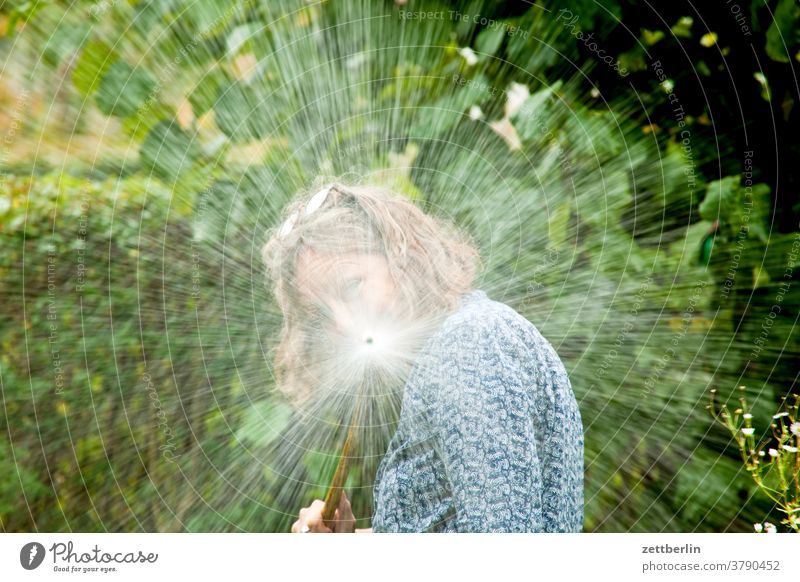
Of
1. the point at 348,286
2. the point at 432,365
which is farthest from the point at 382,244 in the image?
the point at 432,365

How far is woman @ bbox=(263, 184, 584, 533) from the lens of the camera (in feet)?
2.28

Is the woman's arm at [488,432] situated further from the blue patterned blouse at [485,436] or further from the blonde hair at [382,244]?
the blonde hair at [382,244]

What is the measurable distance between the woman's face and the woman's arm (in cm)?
19

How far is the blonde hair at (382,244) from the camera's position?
875mm

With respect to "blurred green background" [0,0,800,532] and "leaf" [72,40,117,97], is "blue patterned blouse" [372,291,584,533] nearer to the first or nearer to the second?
"blurred green background" [0,0,800,532]

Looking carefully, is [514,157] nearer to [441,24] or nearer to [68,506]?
[441,24]

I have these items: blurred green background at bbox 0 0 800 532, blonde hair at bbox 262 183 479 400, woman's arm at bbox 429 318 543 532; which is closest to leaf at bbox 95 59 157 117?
blurred green background at bbox 0 0 800 532

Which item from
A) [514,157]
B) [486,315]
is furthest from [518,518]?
[514,157]

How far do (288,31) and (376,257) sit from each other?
0.32 meters

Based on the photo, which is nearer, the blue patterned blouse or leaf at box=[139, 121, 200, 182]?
the blue patterned blouse

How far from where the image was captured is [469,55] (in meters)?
0.97

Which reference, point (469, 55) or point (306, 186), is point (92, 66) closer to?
point (306, 186)

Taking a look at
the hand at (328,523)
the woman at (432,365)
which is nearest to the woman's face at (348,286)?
the woman at (432,365)

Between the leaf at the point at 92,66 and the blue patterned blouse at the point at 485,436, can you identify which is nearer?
the blue patterned blouse at the point at 485,436
